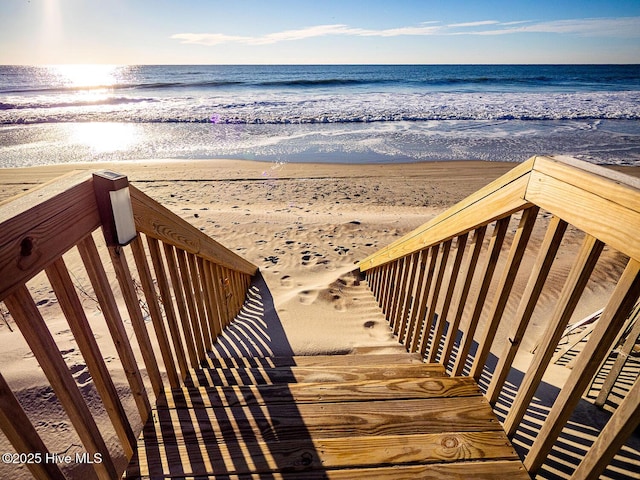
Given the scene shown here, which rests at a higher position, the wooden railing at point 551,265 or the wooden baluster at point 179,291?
the wooden railing at point 551,265

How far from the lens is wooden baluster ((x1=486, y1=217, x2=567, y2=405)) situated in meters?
1.45

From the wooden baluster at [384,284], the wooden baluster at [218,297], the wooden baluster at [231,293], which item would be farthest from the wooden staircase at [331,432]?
the wooden baluster at [384,284]

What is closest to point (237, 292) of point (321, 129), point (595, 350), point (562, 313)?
point (562, 313)

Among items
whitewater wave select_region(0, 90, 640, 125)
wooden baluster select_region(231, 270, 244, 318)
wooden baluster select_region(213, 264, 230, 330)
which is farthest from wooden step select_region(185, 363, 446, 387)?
whitewater wave select_region(0, 90, 640, 125)

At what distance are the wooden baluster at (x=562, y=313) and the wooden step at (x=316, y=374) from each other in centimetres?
65

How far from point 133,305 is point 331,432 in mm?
1124

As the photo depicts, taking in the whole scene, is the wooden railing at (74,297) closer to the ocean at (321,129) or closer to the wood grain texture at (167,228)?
the wood grain texture at (167,228)

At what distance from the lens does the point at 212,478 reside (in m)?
1.50

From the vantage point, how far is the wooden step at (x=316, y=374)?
7.38 feet

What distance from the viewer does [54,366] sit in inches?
45.4

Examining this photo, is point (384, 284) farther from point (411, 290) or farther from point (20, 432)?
point (20, 432)

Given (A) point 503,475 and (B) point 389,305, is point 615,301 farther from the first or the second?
(B) point 389,305

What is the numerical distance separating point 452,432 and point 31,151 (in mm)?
17438

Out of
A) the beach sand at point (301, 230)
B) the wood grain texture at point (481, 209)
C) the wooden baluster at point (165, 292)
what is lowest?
the beach sand at point (301, 230)
